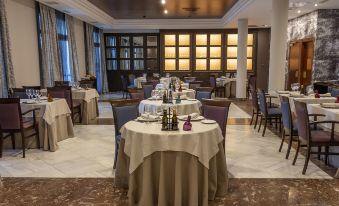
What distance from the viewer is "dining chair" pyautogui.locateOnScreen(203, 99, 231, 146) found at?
429 centimetres

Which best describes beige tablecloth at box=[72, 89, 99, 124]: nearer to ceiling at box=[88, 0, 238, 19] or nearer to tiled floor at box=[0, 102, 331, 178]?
tiled floor at box=[0, 102, 331, 178]

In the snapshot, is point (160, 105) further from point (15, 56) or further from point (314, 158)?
point (15, 56)

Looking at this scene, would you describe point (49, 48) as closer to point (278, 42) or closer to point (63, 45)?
point (63, 45)

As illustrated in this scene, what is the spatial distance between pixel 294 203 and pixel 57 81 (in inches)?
303

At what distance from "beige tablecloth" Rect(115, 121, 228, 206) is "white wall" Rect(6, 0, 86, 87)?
572cm

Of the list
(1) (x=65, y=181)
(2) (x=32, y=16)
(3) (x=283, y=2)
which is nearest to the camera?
(1) (x=65, y=181)

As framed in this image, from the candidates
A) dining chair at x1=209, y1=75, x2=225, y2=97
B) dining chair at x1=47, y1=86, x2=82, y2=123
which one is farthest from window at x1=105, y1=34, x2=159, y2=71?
dining chair at x1=47, y1=86, x2=82, y2=123

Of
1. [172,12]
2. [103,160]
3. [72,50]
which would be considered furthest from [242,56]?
[103,160]

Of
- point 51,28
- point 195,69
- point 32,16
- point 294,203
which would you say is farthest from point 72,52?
point 294,203

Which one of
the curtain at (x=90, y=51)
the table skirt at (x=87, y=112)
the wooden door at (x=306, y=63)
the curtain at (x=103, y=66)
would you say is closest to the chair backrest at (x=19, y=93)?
the table skirt at (x=87, y=112)

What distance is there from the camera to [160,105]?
554 centimetres

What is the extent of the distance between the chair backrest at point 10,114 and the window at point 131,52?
1104 cm

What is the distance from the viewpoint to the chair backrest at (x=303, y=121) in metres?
4.37

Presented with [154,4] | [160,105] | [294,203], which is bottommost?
[294,203]
